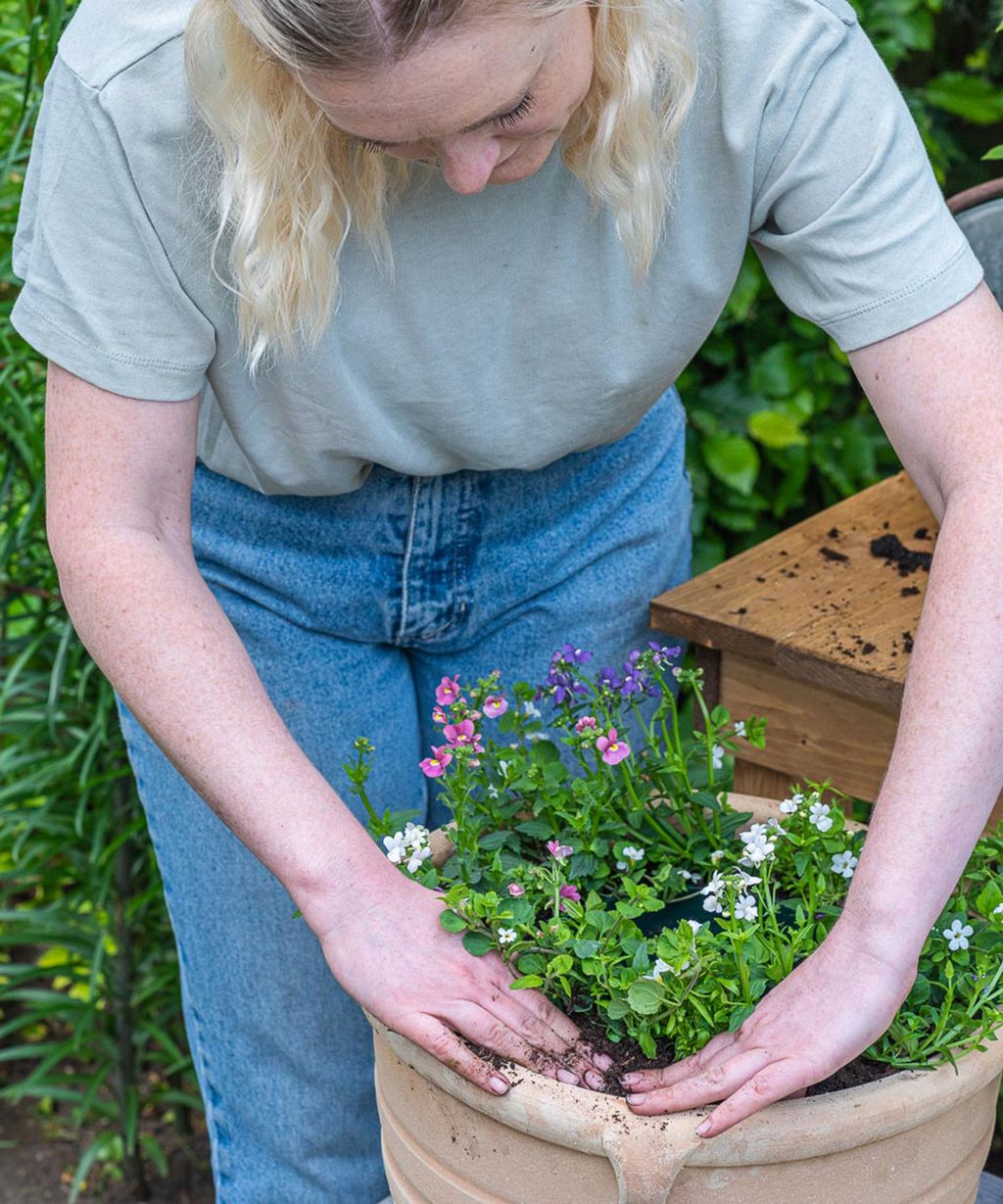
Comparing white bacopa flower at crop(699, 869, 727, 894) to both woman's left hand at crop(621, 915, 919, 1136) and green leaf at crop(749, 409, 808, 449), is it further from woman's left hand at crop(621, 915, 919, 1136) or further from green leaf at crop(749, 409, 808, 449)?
green leaf at crop(749, 409, 808, 449)

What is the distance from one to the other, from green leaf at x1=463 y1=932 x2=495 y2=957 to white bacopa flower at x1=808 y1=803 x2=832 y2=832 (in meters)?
0.30

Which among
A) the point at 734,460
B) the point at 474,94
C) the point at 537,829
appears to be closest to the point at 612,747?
the point at 537,829

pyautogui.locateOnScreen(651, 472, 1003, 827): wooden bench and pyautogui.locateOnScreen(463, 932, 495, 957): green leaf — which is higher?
pyautogui.locateOnScreen(463, 932, 495, 957): green leaf

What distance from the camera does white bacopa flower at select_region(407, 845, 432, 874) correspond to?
129 centimetres

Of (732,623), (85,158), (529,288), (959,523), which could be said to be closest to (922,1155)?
(959,523)

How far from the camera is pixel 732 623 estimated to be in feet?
5.70

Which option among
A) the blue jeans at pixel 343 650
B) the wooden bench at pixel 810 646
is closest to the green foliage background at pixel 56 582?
the blue jeans at pixel 343 650

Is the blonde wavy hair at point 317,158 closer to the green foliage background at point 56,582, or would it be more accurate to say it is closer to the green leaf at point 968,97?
the green foliage background at point 56,582

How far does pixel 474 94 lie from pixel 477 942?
645 millimetres

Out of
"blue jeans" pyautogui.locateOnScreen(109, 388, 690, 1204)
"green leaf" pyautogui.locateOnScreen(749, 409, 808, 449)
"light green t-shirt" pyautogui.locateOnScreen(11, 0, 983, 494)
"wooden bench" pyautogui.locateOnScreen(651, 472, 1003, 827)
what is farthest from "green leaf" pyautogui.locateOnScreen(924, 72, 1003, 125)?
"light green t-shirt" pyautogui.locateOnScreen(11, 0, 983, 494)

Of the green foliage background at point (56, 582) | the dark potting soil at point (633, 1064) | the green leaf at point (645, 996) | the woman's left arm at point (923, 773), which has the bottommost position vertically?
the green foliage background at point (56, 582)

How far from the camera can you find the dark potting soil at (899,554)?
6.11ft

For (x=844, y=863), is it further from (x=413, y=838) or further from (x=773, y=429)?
(x=773, y=429)

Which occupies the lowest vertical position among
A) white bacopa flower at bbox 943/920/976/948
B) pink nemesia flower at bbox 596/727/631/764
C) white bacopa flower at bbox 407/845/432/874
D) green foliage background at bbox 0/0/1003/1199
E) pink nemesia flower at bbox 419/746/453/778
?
green foliage background at bbox 0/0/1003/1199
